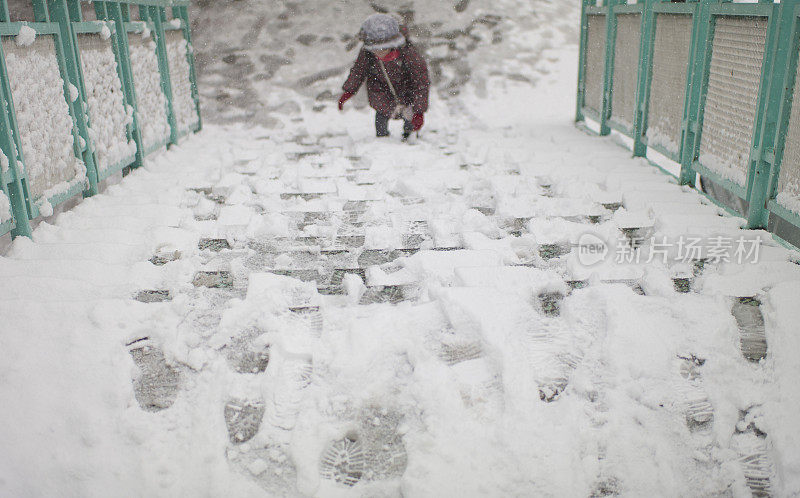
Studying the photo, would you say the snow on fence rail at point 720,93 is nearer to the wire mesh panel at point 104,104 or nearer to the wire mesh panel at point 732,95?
the wire mesh panel at point 732,95

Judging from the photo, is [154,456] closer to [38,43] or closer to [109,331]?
[109,331]

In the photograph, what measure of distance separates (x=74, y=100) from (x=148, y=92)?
140 centimetres

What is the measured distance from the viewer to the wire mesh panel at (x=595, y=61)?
5.79 metres

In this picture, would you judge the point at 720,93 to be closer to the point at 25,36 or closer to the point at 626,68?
the point at 626,68

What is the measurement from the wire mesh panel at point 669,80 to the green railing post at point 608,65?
3.24 ft

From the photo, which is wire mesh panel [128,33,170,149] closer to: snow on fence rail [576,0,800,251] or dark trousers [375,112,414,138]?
dark trousers [375,112,414,138]

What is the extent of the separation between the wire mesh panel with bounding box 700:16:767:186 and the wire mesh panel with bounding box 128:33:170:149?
12.2ft

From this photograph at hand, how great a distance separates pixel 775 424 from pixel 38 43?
3.52 m

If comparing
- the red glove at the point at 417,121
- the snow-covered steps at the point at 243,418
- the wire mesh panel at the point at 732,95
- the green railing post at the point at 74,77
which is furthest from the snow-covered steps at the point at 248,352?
the red glove at the point at 417,121

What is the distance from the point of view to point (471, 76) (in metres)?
8.12

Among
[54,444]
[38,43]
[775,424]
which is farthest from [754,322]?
[38,43]

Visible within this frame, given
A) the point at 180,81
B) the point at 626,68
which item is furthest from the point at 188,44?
the point at 626,68

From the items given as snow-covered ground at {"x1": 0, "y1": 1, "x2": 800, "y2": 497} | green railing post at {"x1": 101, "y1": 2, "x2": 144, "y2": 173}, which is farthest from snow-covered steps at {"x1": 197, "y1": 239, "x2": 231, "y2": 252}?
green railing post at {"x1": 101, "y1": 2, "x2": 144, "y2": 173}

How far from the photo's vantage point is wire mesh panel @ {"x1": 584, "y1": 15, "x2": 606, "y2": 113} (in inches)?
228
